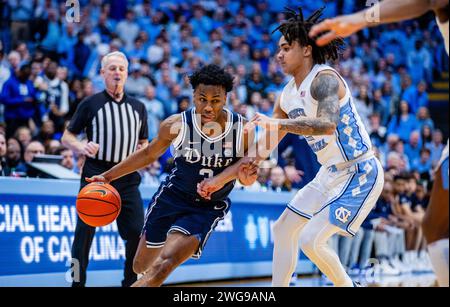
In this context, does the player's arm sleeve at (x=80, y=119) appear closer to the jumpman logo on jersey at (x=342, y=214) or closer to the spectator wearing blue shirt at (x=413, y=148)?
the jumpman logo on jersey at (x=342, y=214)

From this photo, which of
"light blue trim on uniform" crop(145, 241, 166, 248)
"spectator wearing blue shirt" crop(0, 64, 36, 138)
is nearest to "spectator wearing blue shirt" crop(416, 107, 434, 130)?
"spectator wearing blue shirt" crop(0, 64, 36, 138)

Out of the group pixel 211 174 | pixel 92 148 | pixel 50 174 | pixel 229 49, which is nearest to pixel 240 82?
pixel 229 49

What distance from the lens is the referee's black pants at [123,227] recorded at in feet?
22.0

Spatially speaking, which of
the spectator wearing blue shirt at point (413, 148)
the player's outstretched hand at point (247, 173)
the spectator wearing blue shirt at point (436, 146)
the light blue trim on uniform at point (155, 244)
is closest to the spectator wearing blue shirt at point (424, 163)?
the spectator wearing blue shirt at point (413, 148)

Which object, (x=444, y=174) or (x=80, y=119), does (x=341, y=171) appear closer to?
(x=444, y=174)

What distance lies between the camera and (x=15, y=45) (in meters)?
12.7

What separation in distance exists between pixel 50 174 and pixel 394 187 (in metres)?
6.41

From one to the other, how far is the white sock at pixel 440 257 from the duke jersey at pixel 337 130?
5.38 ft

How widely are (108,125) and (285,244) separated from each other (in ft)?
7.01

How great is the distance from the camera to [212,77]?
18.0 feet

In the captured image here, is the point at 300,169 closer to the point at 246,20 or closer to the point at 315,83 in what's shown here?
the point at 315,83

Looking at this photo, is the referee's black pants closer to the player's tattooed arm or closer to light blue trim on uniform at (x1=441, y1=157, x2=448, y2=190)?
the player's tattooed arm

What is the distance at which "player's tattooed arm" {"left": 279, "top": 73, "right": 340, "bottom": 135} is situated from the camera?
492 cm

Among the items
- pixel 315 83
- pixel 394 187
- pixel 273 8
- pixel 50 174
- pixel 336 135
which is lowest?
pixel 394 187
